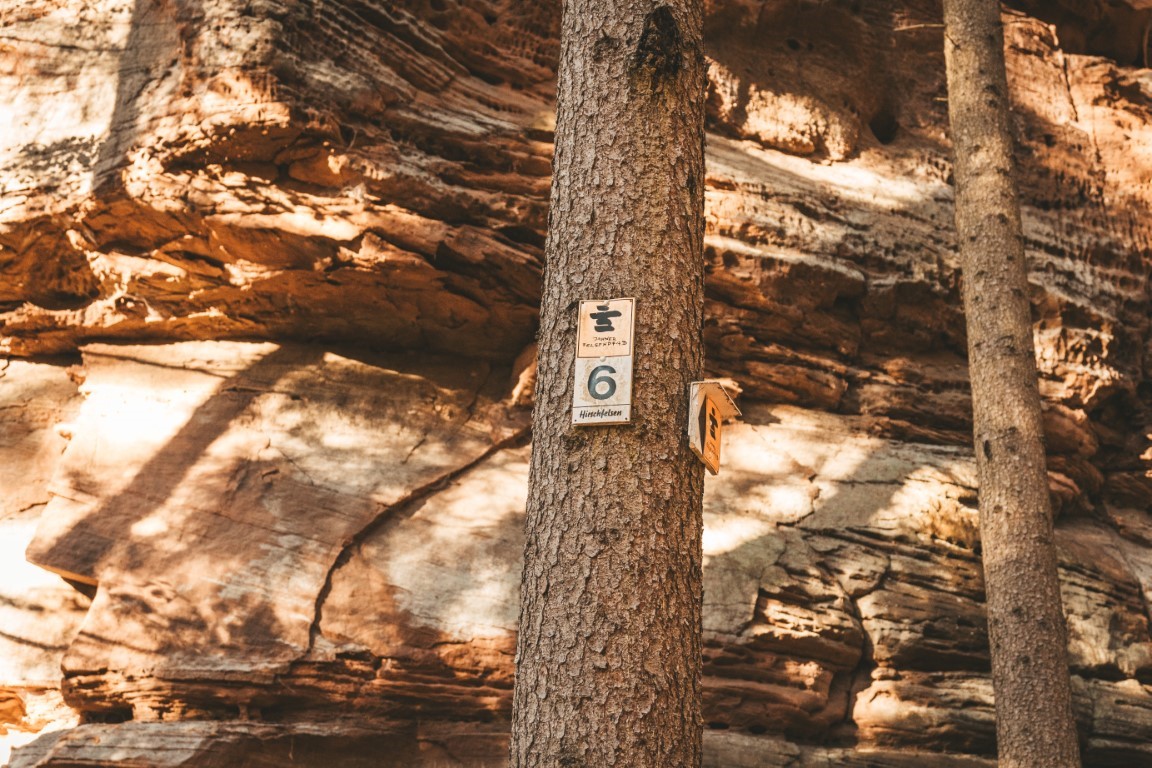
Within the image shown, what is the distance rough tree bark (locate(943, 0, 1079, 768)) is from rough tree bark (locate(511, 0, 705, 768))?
118 inches

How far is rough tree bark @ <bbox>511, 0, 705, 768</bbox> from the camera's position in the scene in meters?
2.58

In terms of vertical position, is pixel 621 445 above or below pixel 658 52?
below

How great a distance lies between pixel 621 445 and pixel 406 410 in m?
4.65

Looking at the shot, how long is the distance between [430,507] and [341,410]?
40.3 inches

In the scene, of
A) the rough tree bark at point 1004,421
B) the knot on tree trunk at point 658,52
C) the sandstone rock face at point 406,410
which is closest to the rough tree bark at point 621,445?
the knot on tree trunk at point 658,52

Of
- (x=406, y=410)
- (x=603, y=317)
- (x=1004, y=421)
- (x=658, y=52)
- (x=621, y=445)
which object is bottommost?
(x=621, y=445)

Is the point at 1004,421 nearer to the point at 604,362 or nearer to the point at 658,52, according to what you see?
the point at 658,52

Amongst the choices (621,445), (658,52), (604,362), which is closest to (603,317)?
(604,362)

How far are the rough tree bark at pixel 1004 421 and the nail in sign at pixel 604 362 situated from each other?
332 centimetres

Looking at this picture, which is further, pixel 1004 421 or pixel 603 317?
pixel 1004 421

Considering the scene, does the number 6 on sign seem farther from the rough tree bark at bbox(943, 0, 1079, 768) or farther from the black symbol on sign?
the rough tree bark at bbox(943, 0, 1079, 768)

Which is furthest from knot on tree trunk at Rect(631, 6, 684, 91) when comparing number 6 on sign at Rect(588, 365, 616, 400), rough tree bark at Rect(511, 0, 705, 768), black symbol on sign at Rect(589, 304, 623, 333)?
number 6 on sign at Rect(588, 365, 616, 400)

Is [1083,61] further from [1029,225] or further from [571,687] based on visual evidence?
Answer: [571,687]

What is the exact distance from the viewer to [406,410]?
7.22 m
